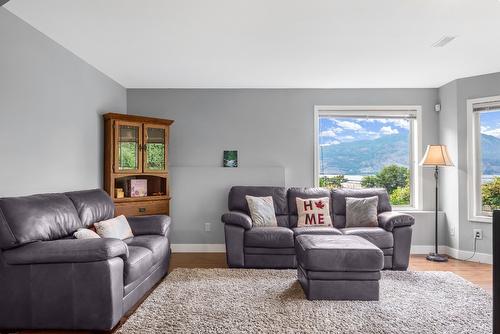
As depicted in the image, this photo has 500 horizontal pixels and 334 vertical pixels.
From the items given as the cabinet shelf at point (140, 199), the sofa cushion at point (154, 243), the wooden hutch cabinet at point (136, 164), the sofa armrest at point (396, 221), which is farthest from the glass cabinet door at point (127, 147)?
the sofa armrest at point (396, 221)

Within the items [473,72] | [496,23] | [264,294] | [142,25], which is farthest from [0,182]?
[473,72]


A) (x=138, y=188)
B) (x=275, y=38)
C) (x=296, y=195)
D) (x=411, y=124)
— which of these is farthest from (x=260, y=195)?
(x=411, y=124)

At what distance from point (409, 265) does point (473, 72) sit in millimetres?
2656

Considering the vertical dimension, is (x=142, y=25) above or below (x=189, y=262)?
above

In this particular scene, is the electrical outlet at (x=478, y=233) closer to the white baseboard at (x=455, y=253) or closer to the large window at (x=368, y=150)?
the white baseboard at (x=455, y=253)

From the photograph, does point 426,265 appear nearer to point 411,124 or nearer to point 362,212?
point 362,212

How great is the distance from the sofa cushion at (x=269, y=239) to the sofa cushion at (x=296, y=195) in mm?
616

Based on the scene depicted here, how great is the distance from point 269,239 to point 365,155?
236 cm

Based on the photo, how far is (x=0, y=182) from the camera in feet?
8.80

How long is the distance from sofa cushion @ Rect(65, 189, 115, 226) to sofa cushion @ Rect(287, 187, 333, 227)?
2317mm

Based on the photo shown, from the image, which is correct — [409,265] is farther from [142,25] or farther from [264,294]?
[142,25]

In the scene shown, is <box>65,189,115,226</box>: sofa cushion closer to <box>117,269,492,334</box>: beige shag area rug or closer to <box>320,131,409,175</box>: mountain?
<box>117,269,492,334</box>: beige shag area rug

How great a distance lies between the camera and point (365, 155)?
18.0ft

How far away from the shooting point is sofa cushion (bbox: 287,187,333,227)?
187 inches
